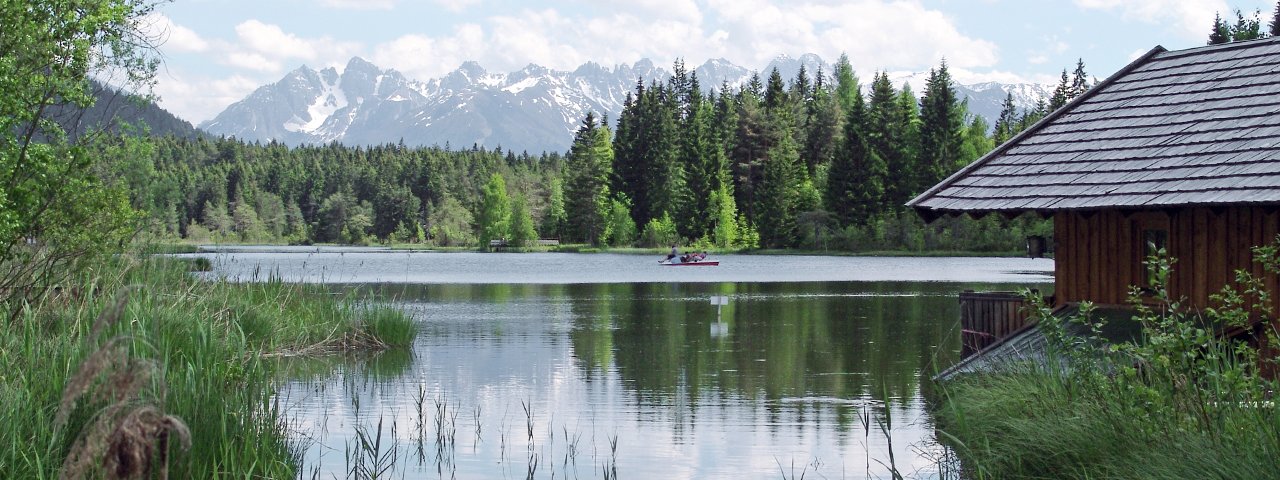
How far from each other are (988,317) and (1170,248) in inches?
103

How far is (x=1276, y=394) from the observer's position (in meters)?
6.32

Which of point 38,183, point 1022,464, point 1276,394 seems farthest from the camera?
point 38,183

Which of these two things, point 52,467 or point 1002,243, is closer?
point 52,467

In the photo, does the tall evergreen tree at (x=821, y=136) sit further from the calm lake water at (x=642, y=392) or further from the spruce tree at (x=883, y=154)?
the calm lake water at (x=642, y=392)

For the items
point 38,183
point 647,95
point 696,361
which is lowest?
point 696,361

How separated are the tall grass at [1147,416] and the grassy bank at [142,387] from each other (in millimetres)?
4683

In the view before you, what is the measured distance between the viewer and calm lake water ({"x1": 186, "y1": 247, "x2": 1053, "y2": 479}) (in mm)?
10469

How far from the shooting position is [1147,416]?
7559mm

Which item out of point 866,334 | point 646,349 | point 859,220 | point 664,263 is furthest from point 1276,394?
point 859,220

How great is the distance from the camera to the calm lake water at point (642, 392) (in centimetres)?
1047

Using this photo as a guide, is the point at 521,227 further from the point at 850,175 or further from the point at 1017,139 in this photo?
the point at 1017,139

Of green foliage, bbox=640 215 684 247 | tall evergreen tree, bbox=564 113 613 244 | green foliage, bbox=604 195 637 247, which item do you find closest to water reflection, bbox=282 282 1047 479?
green foliage, bbox=640 215 684 247

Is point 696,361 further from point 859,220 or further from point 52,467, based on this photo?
point 859,220

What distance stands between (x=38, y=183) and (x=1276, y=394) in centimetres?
1066
